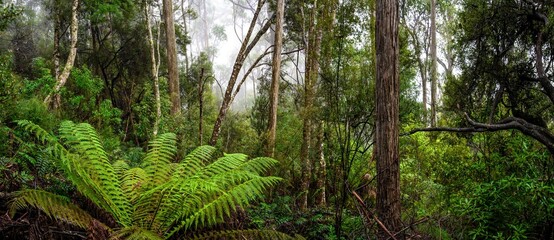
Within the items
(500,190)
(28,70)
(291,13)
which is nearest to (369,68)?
(500,190)

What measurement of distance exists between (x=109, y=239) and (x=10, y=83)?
17.4 ft

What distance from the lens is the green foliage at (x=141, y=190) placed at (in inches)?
103

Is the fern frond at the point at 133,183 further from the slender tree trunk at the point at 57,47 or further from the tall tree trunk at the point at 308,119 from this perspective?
the slender tree trunk at the point at 57,47

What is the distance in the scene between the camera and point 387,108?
4703mm

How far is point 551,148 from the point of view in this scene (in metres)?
5.12

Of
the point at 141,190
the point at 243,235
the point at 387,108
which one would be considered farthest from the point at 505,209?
the point at 141,190

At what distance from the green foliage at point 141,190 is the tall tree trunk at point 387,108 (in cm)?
178

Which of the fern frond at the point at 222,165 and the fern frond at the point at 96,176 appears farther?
the fern frond at the point at 222,165

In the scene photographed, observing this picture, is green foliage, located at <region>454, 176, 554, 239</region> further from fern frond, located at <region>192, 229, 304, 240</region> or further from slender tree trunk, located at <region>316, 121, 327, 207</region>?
slender tree trunk, located at <region>316, 121, 327, 207</region>

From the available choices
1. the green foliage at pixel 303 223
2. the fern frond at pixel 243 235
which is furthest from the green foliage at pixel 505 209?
the fern frond at pixel 243 235

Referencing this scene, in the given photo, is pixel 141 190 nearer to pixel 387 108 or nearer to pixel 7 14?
pixel 387 108

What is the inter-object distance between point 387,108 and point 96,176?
344cm

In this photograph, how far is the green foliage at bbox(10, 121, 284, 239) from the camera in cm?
260

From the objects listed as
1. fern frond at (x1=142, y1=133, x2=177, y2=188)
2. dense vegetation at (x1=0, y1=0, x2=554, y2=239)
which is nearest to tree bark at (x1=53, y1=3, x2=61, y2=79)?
dense vegetation at (x1=0, y1=0, x2=554, y2=239)
